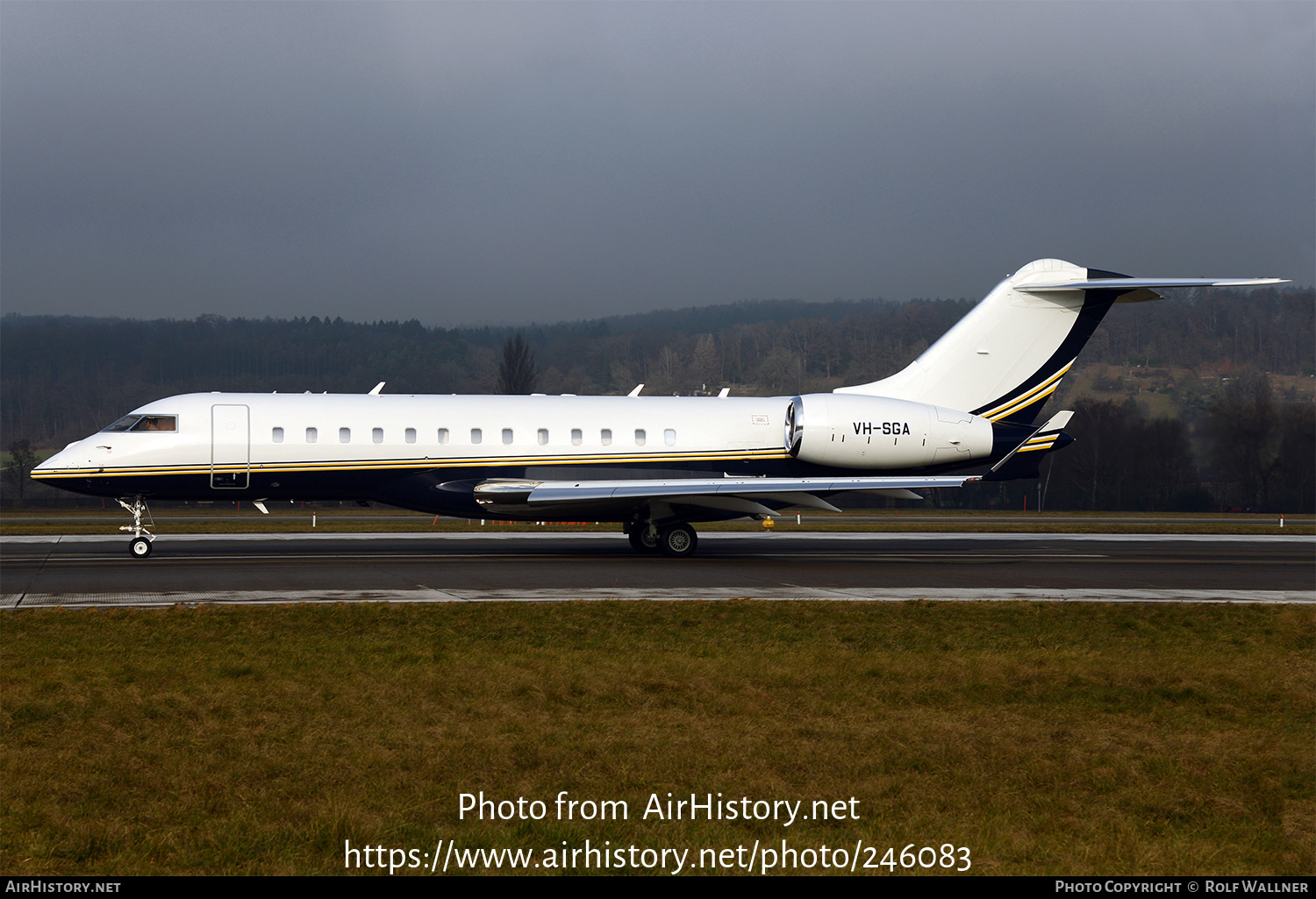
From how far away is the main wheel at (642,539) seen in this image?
24.5m

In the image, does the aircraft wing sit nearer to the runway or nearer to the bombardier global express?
the bombardier global express

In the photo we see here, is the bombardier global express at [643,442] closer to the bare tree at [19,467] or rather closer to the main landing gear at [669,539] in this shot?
the main landing gear at [669,539]

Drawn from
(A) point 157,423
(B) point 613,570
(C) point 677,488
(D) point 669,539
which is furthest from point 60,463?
(D) point 669,539

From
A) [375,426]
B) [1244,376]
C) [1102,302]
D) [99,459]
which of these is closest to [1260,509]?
[1244,376]

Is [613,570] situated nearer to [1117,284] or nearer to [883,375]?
[1117,284]

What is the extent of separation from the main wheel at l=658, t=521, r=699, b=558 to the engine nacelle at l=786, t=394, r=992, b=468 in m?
3.16

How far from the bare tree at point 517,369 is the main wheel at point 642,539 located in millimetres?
61383

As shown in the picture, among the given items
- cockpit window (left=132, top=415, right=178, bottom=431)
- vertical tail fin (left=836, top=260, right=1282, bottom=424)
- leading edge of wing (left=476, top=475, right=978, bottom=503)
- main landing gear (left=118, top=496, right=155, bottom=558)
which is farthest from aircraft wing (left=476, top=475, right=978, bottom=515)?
main landing gear (left=118, top=496, right=155, bottom=558)

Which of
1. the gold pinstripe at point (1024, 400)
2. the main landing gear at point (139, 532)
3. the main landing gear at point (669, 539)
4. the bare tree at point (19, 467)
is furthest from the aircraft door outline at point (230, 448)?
the bare tree at point (19, 467)

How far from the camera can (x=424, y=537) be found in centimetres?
3028

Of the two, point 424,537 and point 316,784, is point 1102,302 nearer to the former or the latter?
point 424,537

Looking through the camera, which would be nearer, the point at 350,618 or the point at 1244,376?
the point at 350,618

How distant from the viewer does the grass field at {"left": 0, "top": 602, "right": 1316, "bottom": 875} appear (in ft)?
19.8
